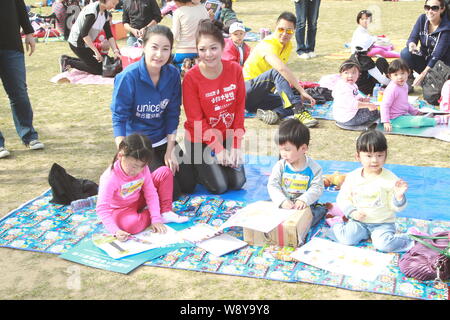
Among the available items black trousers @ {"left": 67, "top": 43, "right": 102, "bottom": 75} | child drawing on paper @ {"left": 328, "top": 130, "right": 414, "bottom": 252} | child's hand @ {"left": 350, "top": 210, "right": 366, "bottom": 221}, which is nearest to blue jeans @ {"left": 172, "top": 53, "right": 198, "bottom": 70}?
black trousers @ {"left": 67, "top": 43, "right": 102, "bottom": 75}

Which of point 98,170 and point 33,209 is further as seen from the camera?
point 98,170

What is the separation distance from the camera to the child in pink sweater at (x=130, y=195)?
371 cm

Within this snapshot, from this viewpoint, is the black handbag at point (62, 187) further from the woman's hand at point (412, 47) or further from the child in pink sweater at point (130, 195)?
the woman's hand at point (412, 47)

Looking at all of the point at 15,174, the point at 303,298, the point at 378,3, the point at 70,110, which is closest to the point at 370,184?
the point at 303,298

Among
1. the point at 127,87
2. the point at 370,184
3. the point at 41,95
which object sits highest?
the point at 127,87

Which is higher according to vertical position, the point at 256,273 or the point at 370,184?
the point at 370,184

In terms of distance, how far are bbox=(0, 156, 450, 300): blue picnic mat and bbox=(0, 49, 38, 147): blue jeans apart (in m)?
1.33

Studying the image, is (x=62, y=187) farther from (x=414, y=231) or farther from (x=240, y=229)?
(x=414, y=231)

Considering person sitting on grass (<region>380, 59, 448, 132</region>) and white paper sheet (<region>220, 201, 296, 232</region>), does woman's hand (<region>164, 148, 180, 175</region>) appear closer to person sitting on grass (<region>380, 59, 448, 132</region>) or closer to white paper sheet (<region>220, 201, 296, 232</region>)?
white paper sheet (<region>220, 201, 296, 232</region>)

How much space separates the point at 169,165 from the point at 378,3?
547 inches

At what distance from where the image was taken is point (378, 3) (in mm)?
16344

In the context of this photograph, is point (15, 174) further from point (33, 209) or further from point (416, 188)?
A: point (416, 188)

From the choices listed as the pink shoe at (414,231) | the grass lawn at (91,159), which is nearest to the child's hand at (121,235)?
the grass lawn at (91,159)

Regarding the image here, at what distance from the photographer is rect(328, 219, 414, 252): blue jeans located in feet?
11.5
